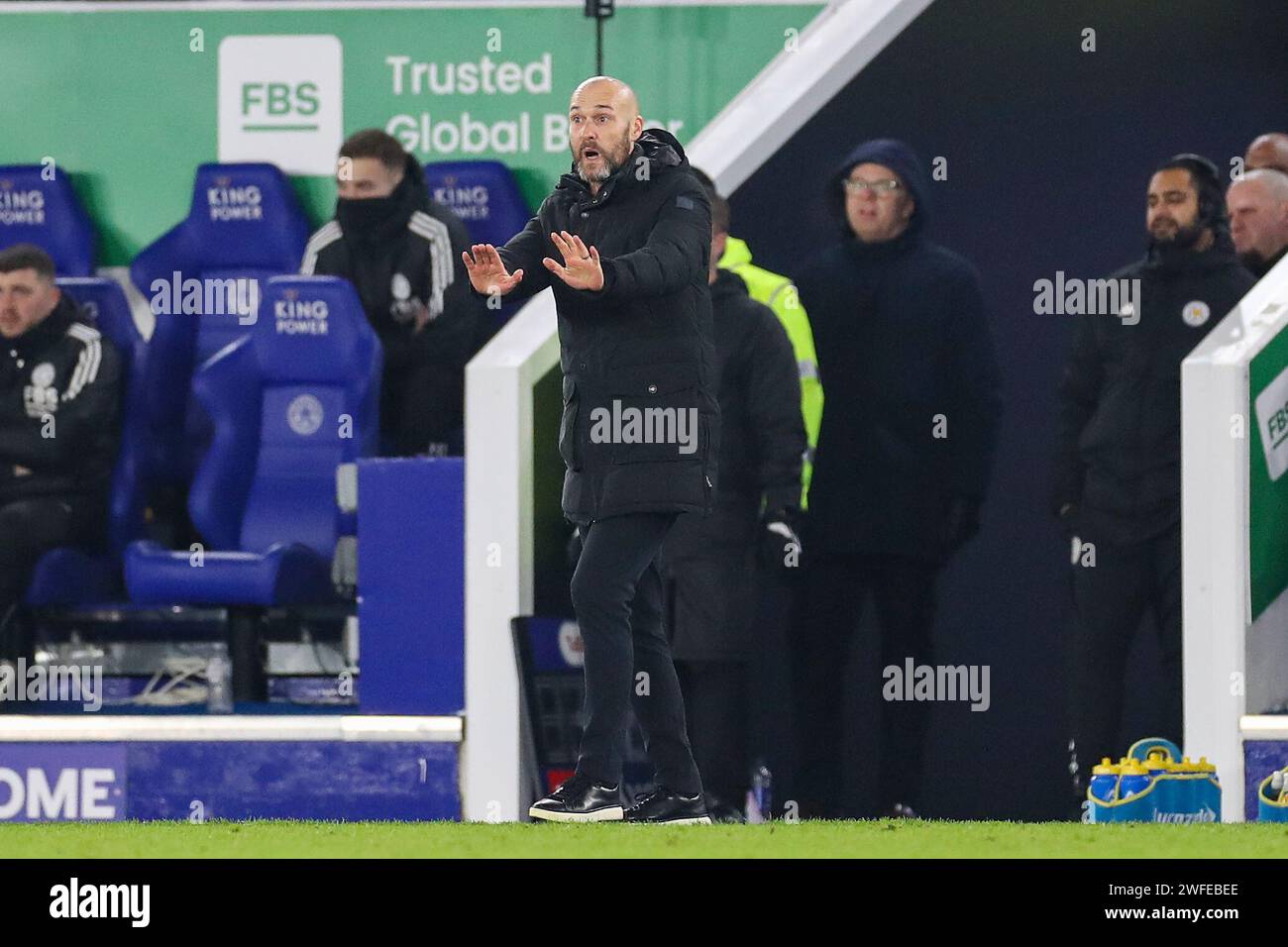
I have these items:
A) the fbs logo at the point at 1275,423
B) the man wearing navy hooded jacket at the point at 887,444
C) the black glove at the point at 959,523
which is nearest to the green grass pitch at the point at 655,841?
the fbs logo at the point at 1275,423

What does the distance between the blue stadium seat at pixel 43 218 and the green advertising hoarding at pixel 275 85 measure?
28 centimetres

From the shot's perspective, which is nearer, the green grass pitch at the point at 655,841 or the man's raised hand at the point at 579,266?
the green grass pitch at the point at 655,841

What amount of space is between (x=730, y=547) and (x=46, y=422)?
2.40 meters

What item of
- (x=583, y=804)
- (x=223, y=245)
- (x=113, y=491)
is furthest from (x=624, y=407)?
(x=223, y=245)

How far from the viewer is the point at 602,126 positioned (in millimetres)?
5047

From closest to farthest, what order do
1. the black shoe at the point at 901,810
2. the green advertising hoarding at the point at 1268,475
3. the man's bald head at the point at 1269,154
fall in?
the green advertising hoarding at the point at 1268,475, the black shoe at the point at 901,810, the man's bald head at the point at 1269,154

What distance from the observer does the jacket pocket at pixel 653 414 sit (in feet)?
16.5

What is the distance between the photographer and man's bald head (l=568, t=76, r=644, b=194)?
5043 millimetres

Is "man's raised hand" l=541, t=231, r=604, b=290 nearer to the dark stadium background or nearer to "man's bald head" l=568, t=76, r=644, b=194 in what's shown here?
"man's bald head" l=568, t=76, r=644, b=194

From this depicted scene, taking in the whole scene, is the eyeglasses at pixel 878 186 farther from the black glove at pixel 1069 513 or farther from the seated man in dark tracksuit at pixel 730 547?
the black glove at pixel 1069 513
